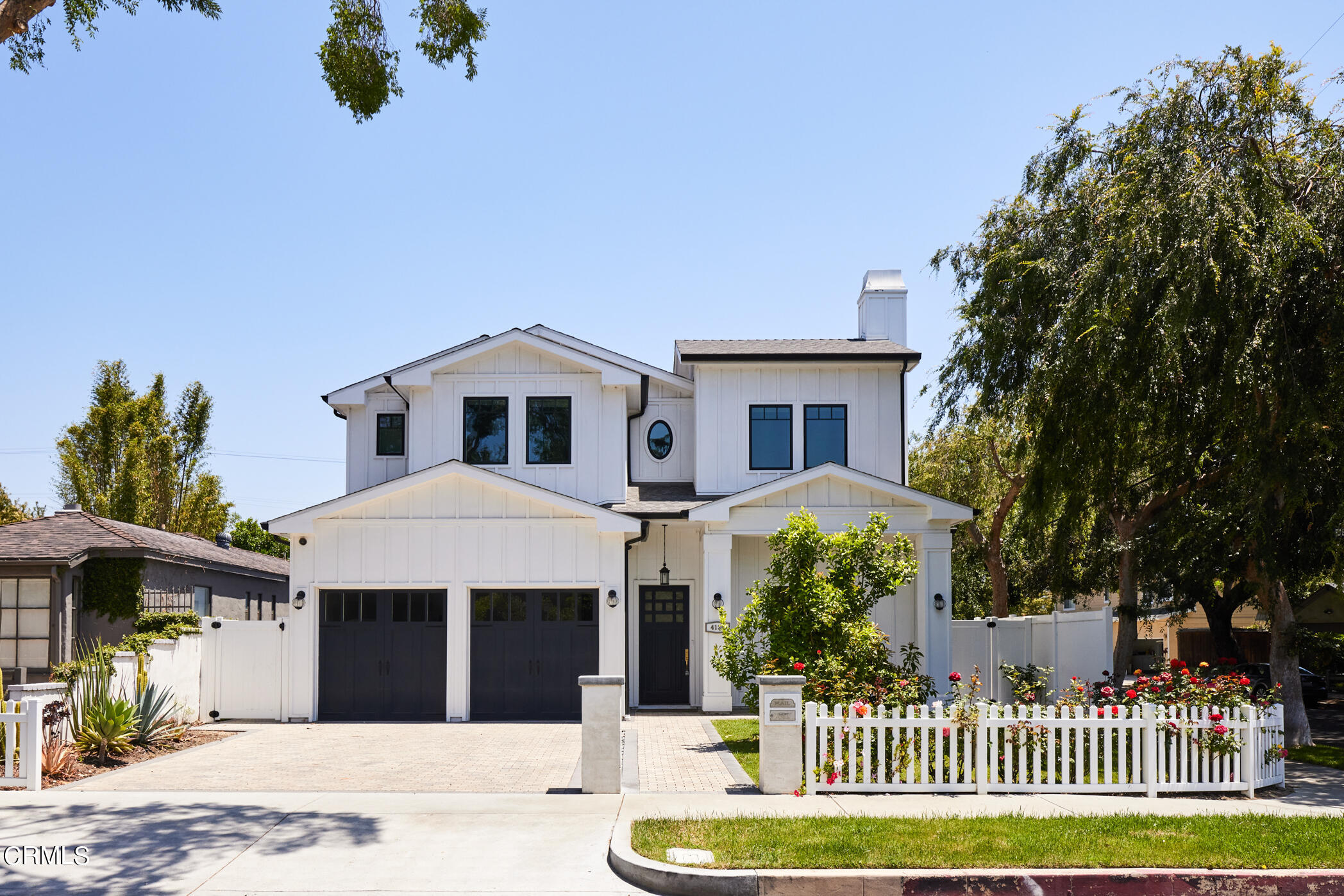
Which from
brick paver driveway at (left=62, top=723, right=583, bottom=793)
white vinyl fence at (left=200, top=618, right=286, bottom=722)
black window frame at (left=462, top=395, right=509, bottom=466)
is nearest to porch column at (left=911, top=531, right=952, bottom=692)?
brick paver driveway at (left=62, top=723, right=583, bottom=793)

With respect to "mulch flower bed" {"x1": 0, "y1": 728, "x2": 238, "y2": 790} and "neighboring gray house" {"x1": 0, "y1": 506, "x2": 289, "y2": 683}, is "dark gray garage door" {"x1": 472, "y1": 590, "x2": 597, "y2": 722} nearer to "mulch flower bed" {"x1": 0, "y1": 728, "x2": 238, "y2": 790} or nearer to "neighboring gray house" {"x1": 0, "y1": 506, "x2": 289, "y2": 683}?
"mulch flower bed" {"x1": 0, "y1": 728, "x2": 238, "y2": 790}

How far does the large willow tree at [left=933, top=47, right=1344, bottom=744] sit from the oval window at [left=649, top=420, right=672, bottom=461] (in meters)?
8.81

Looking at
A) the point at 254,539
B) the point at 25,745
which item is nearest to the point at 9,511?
the point at 254,539

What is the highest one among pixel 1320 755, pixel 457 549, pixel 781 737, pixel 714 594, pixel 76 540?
pixel 76 540

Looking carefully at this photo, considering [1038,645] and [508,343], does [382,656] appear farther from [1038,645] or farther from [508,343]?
[1038,645]

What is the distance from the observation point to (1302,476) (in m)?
14.0

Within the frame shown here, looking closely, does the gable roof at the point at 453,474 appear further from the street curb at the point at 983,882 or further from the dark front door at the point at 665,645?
the street curb at the point at 983,882

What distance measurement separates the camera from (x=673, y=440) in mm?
24578

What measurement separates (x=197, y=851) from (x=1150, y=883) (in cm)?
725

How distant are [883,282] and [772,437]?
5.08m

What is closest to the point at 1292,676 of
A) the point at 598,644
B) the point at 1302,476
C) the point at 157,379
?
the point at 1302,476

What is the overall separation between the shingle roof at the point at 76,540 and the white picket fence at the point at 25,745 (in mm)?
8079

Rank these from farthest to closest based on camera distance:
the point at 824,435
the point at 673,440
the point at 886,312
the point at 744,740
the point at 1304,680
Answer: the point at 1304,680
the point at 886,312
the point at 673,440
the point at 824,435
the point at 744,740

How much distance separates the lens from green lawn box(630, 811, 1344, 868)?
27.6 ft
